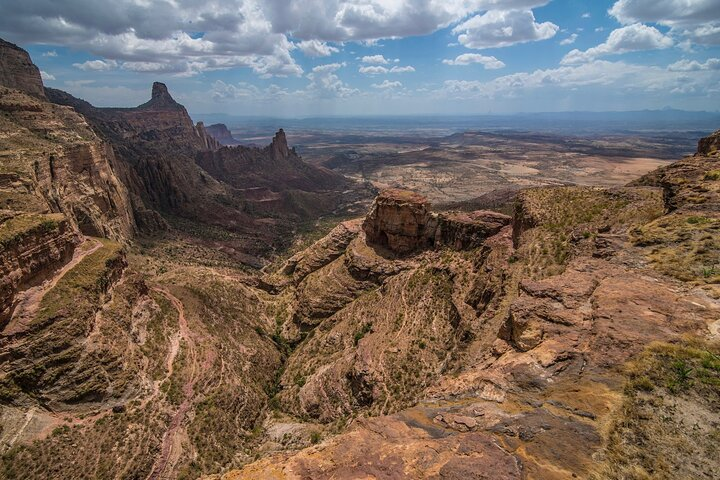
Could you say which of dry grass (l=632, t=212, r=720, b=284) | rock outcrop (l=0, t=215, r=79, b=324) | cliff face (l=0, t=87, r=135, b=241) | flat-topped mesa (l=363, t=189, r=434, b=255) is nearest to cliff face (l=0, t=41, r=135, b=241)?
cliff face (l=0, t=87, r=135, b=241)

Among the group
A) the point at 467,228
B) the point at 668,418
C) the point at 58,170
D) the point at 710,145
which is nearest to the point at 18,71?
the point at 58,170

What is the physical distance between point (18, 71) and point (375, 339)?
145080 mm

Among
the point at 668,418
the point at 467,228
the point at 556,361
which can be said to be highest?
the point at 668,418

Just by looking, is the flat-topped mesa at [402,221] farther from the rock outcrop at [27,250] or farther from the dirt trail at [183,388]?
the rock outcrop at [27,250]

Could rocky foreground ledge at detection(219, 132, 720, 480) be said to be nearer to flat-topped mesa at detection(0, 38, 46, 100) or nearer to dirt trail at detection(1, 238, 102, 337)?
dirt trail at detection(1, 238, 102, 337)

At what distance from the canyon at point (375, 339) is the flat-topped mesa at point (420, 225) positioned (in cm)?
32

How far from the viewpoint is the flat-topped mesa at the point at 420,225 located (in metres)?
50.1

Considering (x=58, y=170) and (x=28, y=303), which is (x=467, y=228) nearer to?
(x=28, y=303)

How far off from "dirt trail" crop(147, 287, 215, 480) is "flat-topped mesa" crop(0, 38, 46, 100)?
11114 centimetres

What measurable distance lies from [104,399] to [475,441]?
37.2 m

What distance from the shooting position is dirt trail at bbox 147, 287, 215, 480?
34.8 meters

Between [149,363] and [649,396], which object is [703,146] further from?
[149,363]

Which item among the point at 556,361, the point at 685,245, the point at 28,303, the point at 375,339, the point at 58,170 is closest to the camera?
the point at 556,361

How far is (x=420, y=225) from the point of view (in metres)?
55.7
